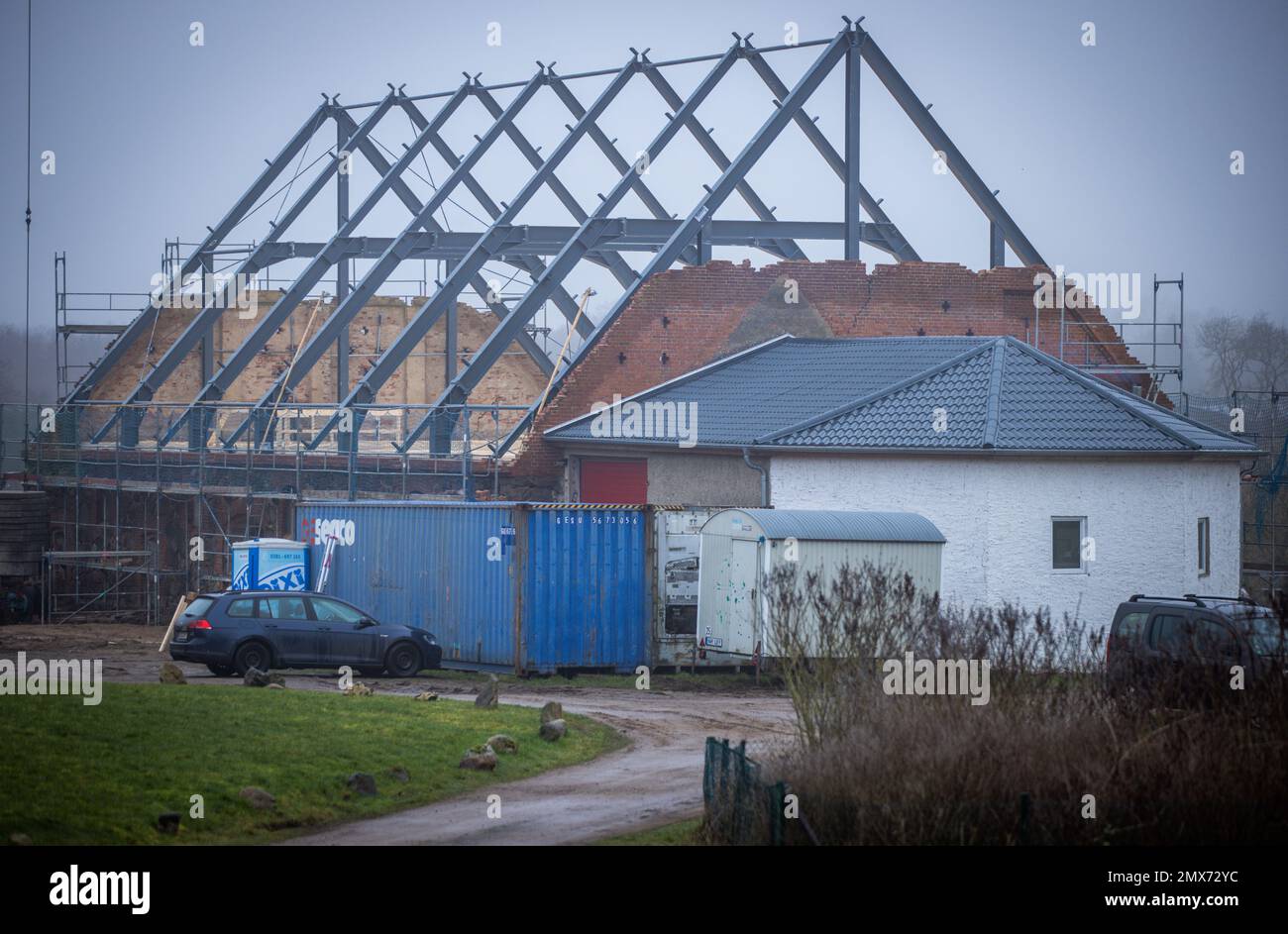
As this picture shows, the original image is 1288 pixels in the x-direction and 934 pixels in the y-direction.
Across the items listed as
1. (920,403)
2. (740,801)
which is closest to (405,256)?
(920,403)

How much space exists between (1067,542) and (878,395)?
4.71 meters

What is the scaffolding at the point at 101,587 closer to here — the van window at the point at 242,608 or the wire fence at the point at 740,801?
the van window at the point at 242,608

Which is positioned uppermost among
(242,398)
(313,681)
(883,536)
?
(242,398)

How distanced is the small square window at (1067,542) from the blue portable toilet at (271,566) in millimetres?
13571

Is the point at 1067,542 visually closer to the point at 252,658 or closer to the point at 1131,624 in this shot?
the point at 1131,624

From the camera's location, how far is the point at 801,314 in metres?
35.0

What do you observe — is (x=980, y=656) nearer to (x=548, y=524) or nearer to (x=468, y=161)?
(x=548, y=524)

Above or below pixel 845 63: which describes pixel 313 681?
below

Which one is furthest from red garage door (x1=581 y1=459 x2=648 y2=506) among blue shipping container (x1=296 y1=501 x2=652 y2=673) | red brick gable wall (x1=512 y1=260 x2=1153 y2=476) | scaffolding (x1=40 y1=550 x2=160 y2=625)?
scaffolding (x1=40 y1=550 x2=160 y2=625)

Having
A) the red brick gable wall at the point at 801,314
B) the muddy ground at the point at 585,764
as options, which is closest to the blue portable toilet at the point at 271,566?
the muddy ground at the point at 585,764

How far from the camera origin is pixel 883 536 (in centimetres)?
2381

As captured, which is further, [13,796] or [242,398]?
[242,398]

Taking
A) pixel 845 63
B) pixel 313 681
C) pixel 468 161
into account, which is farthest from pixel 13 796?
pixel 468 161
